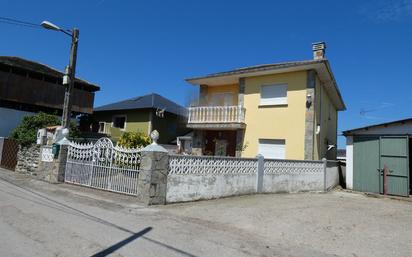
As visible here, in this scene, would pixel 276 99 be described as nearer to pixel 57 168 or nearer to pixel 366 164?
pixel 366 164

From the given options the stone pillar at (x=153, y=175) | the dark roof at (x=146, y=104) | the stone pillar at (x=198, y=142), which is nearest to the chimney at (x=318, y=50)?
the stone pillar at (x=198, y=142)

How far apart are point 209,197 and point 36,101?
71.3 feet

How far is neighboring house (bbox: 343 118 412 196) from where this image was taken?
46.0 ft

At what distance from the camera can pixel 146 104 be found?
27328mm

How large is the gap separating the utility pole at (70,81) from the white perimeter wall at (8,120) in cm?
1410

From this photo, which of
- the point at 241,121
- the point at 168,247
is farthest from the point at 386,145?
the point at 168,247

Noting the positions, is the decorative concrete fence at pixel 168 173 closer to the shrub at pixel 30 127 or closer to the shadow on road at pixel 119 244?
the shadow on road at pixel 119 244

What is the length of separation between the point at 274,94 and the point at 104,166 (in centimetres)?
986

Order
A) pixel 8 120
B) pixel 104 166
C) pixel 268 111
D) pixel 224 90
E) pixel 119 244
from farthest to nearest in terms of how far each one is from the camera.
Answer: pixel 8 120 < pixel 224 90 < pixel 268 111 < pixel 104 166 < pixel 119 244

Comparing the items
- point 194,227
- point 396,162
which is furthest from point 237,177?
point 396,162

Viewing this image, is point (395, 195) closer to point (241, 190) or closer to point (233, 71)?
point (241, 190)

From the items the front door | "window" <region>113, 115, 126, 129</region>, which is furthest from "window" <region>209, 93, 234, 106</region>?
"window" <region>113, 115, 126, 129</region>

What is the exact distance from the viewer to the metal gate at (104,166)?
9.63 meters

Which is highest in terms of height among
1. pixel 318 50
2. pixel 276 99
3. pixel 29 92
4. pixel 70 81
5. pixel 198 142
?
pixel 318 50
